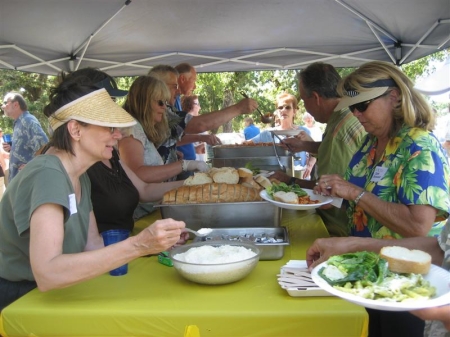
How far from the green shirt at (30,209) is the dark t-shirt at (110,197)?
1.27ft

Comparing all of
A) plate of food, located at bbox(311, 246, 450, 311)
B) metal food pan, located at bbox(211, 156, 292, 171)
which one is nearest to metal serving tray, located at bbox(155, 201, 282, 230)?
plate of food, located at bbox(311, 246, 450, 311)

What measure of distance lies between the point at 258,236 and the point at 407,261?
0.79m

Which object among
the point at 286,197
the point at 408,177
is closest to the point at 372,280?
the point at 408,177

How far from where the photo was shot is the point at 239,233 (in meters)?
1.89

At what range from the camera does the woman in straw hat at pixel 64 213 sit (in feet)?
4.26

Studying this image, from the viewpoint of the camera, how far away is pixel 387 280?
108cm

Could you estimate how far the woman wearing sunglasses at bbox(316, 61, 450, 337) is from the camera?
66.4 inches

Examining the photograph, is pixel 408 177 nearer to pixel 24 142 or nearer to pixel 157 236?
pixel 157 236

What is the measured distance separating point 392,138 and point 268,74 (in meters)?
18.1

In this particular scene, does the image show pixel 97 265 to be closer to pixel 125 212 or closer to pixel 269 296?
pixel 269 296

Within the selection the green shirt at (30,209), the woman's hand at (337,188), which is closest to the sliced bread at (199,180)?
the woman's hand at (337,188)

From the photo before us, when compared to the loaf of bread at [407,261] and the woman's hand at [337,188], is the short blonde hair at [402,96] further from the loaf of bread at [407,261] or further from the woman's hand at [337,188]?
the loaf of bread at [407,261]

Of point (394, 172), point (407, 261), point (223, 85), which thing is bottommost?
point (407, 261)

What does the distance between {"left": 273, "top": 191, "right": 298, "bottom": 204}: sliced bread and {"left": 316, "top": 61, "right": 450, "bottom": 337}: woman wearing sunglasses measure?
0.44 feet
